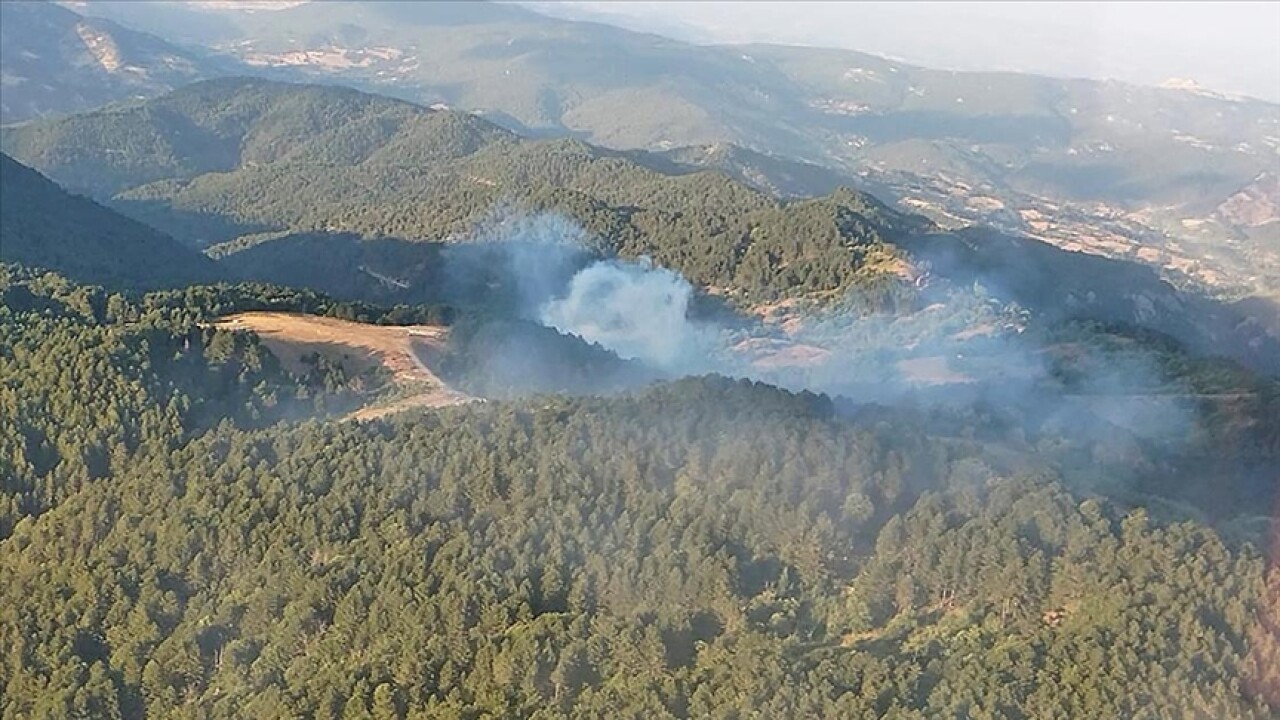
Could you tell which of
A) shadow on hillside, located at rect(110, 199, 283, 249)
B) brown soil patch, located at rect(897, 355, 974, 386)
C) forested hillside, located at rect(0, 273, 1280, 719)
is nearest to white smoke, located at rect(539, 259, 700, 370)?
brown soil patch, located at rect(897, 355, 974, 386)

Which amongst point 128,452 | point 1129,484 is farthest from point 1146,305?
point 128,452

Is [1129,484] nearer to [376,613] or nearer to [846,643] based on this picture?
[846,643]

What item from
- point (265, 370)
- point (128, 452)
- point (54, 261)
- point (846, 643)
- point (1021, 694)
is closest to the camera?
point (1021, 694)

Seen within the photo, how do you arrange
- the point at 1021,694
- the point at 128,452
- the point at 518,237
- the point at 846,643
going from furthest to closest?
the point at 518,237
the point at 128,452
the point at 846,643
the point at 1021,694

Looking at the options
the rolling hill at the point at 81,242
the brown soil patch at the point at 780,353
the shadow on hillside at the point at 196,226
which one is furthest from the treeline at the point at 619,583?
the shadow on hillside at the point at 196,226

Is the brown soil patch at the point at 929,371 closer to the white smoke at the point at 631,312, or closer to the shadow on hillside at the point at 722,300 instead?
the white smoke at the point at 631,312

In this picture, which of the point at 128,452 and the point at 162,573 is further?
the point at 128,452
